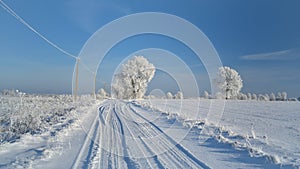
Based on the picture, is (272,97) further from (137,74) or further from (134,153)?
(134,153)

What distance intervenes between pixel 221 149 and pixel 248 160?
1.39 m

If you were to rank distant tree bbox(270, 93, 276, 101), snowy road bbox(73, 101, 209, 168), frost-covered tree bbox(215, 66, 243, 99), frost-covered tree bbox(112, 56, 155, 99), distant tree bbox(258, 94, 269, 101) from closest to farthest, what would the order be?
snowy road bbox(73, 101, 209, 168) → frost-covered tree bbox(112, 56, 155, 99) → frost-covered tree bbox(215, 66, 243, 99) → distant tree bbox(258, 94, 269, 101) → distant tree bbox(270, 93, 276, 101)

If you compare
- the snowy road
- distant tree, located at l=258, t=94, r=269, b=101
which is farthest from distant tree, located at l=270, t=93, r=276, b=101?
the snowy road

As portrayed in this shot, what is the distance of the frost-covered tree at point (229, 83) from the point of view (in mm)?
68438

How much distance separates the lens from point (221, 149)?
7691mm

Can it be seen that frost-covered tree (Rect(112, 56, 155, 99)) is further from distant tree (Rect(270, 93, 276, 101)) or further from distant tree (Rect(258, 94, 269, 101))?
distant tree (Rect(270, 93, 276, 101))

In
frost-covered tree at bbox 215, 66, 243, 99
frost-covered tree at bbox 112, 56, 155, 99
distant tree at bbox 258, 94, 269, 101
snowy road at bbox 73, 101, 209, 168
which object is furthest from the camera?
distant tree at bbox 258, 94, 269, 101

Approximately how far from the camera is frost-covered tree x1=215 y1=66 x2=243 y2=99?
68.4m

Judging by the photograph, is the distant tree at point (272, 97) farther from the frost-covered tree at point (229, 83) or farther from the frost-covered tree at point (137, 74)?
the frost-covered tree at point (137, 74)

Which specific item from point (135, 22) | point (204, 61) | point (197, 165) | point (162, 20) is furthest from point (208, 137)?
point (135, 22)

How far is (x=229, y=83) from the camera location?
68.4 m

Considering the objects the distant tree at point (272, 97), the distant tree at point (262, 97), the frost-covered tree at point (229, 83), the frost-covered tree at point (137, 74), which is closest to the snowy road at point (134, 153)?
the frost-covered tree at point (137, 74)

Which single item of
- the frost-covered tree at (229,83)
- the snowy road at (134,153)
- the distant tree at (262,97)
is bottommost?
the snowy road at (134,153)

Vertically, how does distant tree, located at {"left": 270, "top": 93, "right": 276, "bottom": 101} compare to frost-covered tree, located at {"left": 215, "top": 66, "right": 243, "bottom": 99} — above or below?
below
